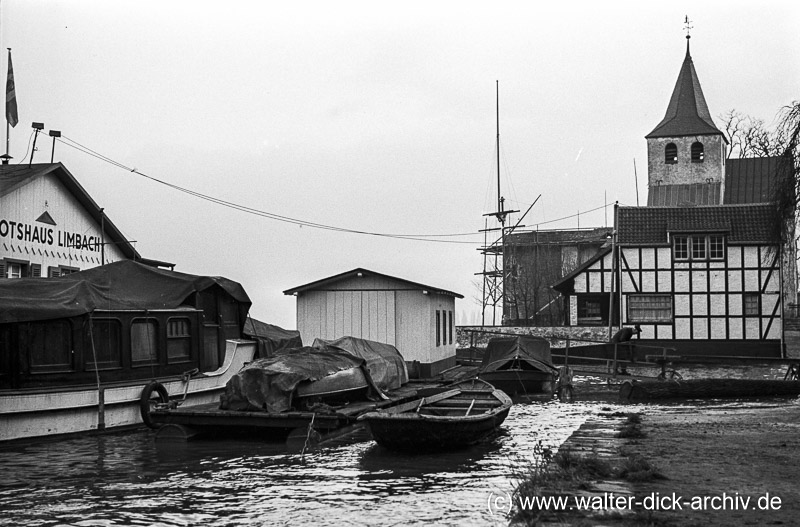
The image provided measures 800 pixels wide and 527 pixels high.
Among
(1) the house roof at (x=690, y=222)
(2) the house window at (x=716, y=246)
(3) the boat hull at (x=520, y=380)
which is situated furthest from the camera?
(2) the house window at (x=716, y=246)

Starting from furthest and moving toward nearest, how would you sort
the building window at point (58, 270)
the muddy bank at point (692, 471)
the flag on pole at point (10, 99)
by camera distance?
1. the building window at point (58, 270)
2. the flag on pole at point (10, 99)
3. the muddy bank at point (692, 471)

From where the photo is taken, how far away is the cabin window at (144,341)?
19578mm

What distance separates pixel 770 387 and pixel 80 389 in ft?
60.1

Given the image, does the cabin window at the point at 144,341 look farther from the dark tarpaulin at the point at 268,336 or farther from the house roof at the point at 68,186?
the house roof at the point at 68,186

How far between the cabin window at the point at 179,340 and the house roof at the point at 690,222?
27.0 meters

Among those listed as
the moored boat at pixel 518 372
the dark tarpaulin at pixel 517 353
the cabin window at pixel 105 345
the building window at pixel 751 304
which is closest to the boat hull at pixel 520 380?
the moored boat at pixel 518 372

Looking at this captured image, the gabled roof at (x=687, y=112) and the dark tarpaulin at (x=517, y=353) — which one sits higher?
the gabled roof at (x=687, y=112)

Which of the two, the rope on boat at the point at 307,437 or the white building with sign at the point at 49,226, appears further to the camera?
the white building with sign at the point at 49,226

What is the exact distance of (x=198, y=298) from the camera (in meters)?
22.4

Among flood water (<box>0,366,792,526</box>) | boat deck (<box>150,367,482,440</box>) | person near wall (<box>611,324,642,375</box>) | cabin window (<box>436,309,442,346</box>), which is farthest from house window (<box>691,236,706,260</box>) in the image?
boat deck (<box>150,367,482,440</box>)

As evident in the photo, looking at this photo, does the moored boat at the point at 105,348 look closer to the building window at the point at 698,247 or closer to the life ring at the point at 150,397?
the life ring at the point at 150,397

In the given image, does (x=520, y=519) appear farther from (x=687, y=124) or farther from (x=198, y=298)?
(x=687, y=124)

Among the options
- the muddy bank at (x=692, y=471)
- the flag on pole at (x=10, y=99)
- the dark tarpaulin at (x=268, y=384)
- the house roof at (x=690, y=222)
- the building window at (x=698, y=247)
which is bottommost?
the muddy bank at (x=692, y=471)

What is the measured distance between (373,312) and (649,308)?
17.7 meters
